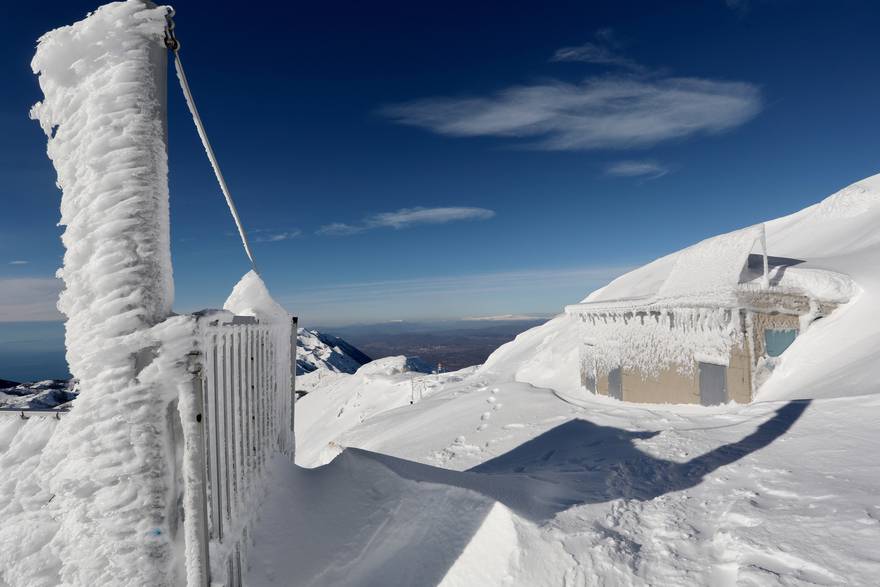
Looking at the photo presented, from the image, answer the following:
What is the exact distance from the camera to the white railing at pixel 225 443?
7.32 ft

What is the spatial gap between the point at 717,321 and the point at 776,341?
1.22m

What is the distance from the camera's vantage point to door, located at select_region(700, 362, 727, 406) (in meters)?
10.2

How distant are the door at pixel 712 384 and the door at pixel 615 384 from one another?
271 centimetres

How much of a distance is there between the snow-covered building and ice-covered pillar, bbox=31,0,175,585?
36.0 ft

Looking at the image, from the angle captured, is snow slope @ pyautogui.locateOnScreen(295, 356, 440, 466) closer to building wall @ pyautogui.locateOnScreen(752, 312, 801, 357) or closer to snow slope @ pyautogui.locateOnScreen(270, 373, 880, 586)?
building wall @ pyautogui.locateOnScreen(752, 312, 801, 357)

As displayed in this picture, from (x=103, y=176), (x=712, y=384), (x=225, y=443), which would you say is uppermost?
(x=103, y=176)

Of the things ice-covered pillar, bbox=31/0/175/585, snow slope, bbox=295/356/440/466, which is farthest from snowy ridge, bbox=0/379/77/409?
snow slope, bbox=295/356/440/466

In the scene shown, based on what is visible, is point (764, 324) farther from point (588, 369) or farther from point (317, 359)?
point (317, 359)

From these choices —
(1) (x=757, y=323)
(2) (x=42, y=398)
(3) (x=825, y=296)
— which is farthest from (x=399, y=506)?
(3) (x=825, y=296)

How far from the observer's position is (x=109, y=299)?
87.2 inches

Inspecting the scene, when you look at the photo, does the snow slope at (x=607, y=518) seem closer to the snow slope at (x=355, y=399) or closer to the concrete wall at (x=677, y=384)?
the concrete wall at (x=677, y=384)

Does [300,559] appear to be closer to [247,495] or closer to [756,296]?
[247,495]

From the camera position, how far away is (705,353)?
34.8 feet

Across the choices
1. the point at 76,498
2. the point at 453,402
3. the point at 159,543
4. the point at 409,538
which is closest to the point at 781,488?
the point at 409,538
